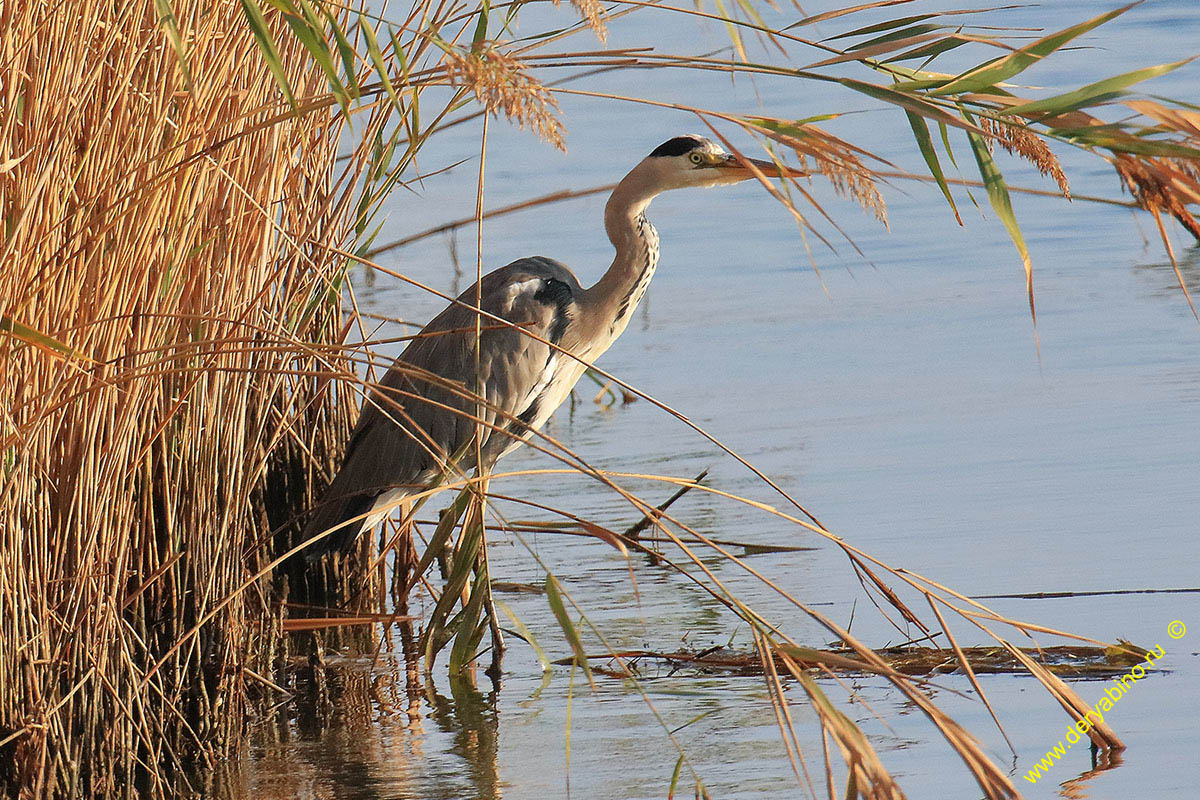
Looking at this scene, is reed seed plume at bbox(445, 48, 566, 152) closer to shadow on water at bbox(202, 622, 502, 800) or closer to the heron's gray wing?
shadow on water at bbox(202, 622, 502, 800)

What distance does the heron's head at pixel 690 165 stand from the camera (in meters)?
3.86

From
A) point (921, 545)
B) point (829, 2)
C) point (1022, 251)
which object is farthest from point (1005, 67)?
point (829, 2)

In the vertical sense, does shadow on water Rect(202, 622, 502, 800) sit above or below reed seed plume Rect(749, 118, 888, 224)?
below

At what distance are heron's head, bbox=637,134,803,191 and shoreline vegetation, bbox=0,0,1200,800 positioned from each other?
1142 millimetres

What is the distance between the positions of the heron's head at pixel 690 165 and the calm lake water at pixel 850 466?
53 cm

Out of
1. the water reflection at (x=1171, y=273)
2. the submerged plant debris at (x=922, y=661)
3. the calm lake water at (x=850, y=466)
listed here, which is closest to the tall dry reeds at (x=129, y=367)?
the calm lake water at (x=850, y=466)

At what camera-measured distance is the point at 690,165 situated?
3.89 meters

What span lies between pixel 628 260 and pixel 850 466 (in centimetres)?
87

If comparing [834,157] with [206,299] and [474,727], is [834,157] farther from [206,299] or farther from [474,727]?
[474,727]

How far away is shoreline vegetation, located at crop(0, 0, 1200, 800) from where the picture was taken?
1771 millimetres

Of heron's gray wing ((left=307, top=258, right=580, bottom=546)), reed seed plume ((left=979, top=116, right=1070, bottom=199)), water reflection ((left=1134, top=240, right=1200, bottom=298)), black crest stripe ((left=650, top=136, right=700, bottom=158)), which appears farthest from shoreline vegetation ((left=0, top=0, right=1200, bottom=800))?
water reflection ((left=1134, top=240, right=1200, bottom=298))

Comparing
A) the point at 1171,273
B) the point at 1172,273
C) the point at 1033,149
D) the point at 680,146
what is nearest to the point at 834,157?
the point at 1033,149

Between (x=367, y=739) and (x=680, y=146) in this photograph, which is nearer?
Result: (x=367, y=739)

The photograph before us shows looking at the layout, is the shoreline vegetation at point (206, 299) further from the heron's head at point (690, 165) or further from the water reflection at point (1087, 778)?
the heron's head at point (690, 165)
